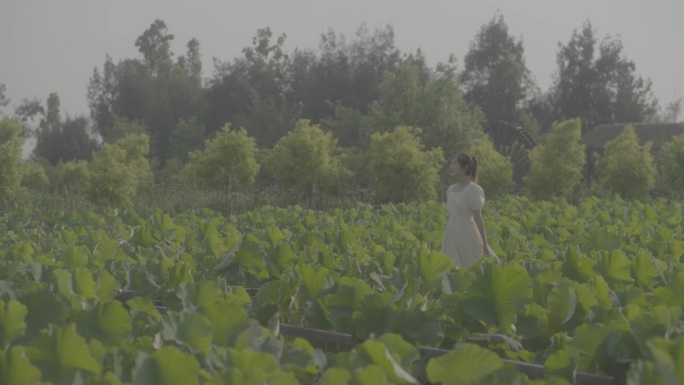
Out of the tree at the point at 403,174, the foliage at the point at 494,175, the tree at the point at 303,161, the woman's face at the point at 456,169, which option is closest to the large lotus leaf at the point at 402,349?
the woman's face at the point at 456,169

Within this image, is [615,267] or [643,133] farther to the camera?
[643,133]

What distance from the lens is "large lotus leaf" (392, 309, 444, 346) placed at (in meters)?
2.80

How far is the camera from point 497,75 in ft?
221

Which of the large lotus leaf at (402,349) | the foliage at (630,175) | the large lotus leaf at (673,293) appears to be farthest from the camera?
the foliage at (630,175)

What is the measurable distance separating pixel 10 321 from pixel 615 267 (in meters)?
2.36

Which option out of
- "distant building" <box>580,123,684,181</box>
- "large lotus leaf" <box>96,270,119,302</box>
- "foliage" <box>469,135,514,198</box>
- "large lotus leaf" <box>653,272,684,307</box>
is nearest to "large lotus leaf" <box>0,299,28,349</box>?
"large lotus leaf" <box>96,270,119,302</box>

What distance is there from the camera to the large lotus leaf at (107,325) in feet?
8.16

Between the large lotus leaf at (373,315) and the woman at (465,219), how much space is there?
5368 millimetres

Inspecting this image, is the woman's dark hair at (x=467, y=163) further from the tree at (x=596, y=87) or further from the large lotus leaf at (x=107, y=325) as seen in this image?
the tree at (x=596, y=87)

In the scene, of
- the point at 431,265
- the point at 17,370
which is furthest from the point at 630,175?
the point at 17,370

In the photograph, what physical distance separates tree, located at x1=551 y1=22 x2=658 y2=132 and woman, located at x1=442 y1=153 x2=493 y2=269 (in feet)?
196

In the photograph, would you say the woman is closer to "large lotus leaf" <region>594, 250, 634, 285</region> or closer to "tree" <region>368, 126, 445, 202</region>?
"large lotus leaf" <region>594, 250, 634, 285</region>

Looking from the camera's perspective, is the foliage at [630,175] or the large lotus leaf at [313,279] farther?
the foliage at [630,175]

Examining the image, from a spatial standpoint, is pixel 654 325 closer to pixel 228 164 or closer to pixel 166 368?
pixel 166 368
